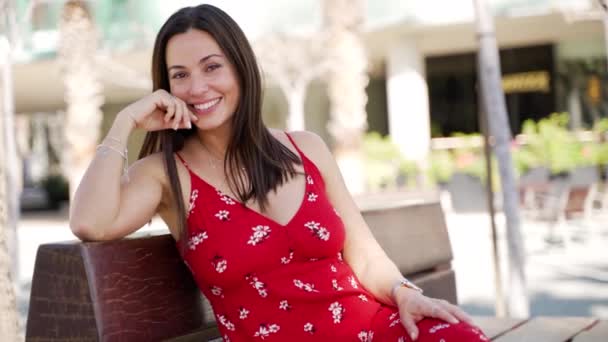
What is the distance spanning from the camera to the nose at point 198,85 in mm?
2324

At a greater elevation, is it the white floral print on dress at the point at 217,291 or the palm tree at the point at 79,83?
the palm tree at the point at 79,83

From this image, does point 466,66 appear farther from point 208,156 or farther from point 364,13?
point 208,156

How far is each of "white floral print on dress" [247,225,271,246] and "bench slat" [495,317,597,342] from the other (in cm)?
91

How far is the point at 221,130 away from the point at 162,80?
0.22 metres

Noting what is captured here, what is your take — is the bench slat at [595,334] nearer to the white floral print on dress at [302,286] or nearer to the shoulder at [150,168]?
the white floral print on dress at [302,286]

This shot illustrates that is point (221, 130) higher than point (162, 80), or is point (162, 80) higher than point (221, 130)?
point (162, 80)

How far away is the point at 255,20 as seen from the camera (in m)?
22.0

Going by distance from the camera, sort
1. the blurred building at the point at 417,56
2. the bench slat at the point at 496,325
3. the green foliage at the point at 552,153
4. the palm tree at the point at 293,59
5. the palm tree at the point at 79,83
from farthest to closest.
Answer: the palm tree at the point at 293,59 < the blurred building at the point at 417,56 < the palm tree at the point at 79,83 < the green foliage at the point at 552,153 < the bench slat at the point at 496,325

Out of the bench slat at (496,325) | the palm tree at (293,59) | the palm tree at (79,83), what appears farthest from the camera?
the palm tree at (293,59)

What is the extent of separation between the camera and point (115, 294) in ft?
6.57

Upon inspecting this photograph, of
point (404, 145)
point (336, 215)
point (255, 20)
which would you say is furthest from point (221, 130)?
point (404, 145)

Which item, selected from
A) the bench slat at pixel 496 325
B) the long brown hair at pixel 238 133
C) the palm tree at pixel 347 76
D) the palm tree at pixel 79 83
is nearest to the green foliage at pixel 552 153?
the palm tree at pixel 347 76

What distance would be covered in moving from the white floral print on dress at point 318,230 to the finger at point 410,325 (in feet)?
0.98

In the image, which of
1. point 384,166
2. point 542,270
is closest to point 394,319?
point 542,270
